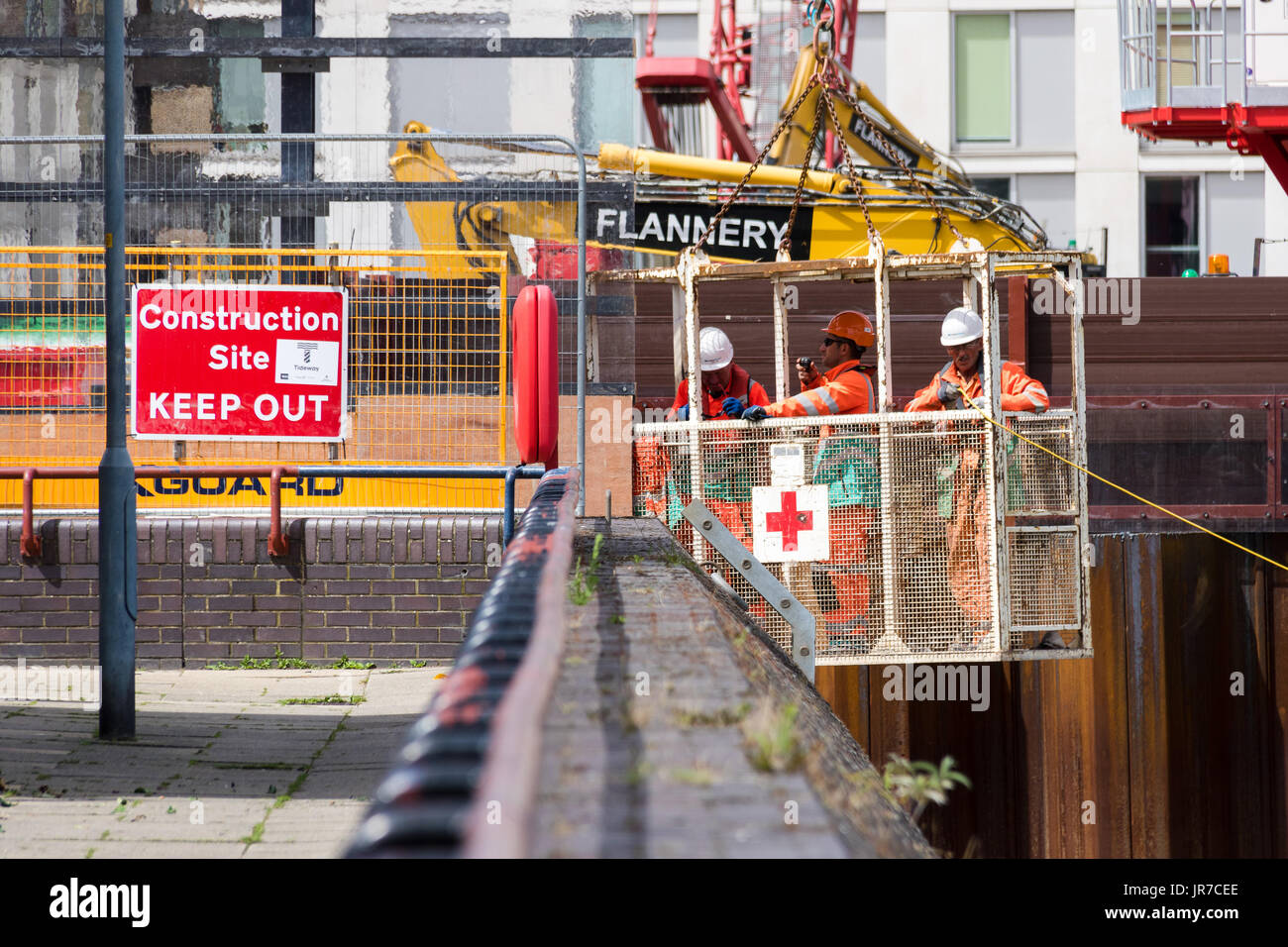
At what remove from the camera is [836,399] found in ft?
30.1

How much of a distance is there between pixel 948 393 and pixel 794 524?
1.20 m

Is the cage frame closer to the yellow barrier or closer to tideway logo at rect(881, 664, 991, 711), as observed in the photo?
the yellow barrier

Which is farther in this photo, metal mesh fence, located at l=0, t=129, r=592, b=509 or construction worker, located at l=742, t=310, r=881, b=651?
metal mesh fence, located at l=0, t=129, r=592, b=509

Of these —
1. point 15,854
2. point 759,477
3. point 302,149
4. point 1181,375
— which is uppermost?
point 302,149

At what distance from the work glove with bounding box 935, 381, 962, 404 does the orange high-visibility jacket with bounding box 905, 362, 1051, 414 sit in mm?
54

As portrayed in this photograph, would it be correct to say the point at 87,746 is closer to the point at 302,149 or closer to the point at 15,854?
the point at 15,854

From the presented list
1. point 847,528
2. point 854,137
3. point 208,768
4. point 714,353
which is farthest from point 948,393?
point 854,137

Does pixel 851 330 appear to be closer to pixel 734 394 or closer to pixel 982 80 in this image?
pixel 734 394

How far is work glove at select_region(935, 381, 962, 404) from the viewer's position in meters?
8.73

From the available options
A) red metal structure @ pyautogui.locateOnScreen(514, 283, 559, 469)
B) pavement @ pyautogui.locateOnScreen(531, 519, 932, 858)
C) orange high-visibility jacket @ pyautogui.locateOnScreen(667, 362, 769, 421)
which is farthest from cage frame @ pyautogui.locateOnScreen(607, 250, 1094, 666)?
pavement @ pyautogui.locateOnScreen(531, 519, 932, 858)

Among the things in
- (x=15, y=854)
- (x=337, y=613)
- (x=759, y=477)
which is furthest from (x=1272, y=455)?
(x=15, y=854)
